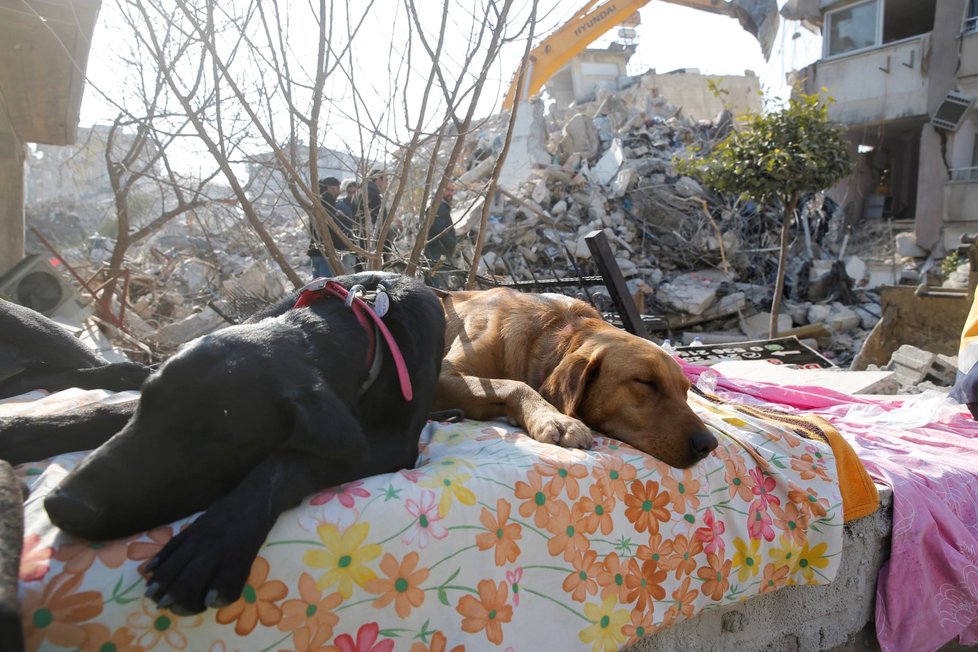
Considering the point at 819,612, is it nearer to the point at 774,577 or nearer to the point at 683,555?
the point at 774,577

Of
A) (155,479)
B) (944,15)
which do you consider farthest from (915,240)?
(155,479)

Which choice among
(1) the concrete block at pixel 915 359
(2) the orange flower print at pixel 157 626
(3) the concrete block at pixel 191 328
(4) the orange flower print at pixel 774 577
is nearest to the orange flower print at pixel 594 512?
(4) the orange flower print at pixel 774 577

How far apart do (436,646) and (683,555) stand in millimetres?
980

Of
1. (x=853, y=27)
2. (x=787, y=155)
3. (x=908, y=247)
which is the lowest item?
(x=908, y=247)

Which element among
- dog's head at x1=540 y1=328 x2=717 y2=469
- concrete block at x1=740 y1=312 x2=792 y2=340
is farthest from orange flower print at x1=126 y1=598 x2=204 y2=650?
concrete block at x1=740 y1=312 x2=792 y2=340

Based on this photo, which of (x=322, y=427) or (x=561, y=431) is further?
(x=561, y=431)

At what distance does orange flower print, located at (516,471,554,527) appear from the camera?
211cm

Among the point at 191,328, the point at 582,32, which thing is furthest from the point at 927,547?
the point at 582,32

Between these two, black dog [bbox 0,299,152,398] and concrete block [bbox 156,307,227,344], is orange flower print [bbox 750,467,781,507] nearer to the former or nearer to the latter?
black dog [bbox 0,299,152,398]

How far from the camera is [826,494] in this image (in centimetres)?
278

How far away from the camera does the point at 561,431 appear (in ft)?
8.23

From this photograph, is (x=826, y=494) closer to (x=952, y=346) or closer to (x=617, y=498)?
(x=617, y=498)

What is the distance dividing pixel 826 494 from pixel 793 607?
477 millimetres

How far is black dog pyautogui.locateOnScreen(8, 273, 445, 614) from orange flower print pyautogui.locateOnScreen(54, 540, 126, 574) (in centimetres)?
2
